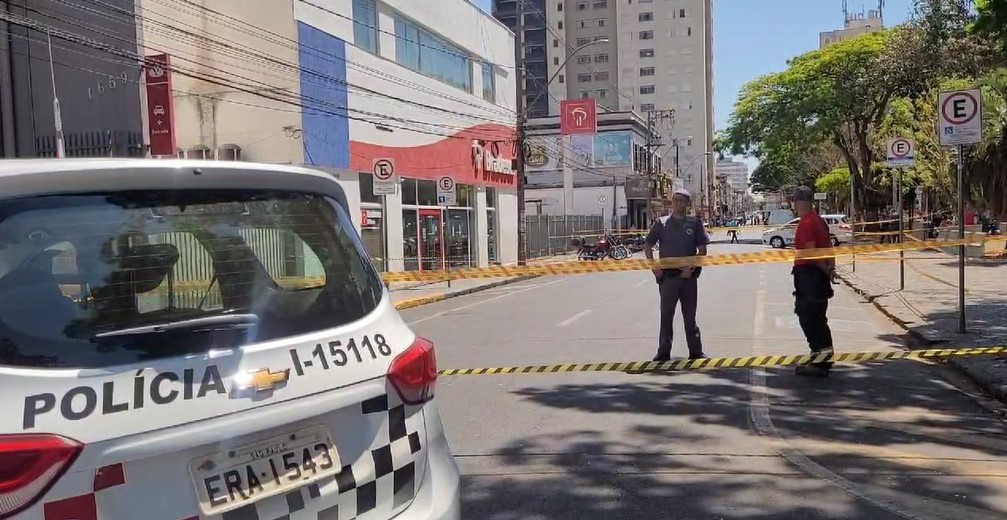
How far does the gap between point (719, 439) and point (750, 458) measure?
0.46 meters

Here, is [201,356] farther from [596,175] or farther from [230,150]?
[596,175]

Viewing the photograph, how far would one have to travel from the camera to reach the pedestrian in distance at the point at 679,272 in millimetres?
8430

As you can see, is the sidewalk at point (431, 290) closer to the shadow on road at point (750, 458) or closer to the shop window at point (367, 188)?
the shop window at point (367, 188)

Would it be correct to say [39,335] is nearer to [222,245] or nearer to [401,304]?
[222,245]

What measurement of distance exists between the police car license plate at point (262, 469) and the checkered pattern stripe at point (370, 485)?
Answer: 3 cm

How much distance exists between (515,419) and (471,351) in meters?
3.78

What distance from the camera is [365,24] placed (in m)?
23.4

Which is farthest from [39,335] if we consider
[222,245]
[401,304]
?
[401,304]

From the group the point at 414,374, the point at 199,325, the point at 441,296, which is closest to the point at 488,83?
the point at 441,296

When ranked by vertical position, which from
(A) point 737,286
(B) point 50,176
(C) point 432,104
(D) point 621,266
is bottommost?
(A) point 737,286

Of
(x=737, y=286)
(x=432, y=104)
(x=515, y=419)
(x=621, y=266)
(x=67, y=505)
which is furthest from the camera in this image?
(x=432, y=104)

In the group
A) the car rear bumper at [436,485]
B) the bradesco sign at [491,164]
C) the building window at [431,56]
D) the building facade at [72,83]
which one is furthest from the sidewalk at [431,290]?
the car rear bumper at [436,485]

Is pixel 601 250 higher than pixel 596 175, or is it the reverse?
pixel 596 175

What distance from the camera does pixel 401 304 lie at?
688 inches
